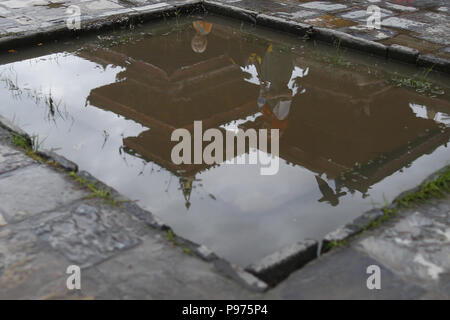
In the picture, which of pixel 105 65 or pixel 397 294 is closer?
pixel 397 294

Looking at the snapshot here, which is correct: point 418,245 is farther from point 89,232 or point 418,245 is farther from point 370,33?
point 370,33

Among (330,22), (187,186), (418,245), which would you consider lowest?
(187,186)

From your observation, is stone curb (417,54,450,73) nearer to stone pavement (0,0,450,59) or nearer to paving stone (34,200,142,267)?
stone pavement (0,0,450,59)

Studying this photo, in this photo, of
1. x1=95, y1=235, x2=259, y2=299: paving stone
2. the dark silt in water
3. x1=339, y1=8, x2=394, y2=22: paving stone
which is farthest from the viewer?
x1=339, y1=8, x2=394, y2=22: paving stone

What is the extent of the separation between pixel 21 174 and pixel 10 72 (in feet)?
8.68

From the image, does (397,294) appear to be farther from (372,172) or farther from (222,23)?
(222,23)

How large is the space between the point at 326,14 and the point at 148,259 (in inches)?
217

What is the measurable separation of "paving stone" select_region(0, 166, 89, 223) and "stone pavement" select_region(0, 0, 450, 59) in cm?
346

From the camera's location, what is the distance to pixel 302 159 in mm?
4406

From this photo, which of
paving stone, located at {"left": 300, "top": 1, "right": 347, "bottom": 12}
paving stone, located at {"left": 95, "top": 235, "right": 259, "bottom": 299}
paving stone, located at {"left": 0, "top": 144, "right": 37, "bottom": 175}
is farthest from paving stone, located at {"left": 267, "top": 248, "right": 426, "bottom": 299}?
paving stone, located at {"left": 300, "top": 1, "right": 347, "bottom": 12}

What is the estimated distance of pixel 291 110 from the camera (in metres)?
5.21

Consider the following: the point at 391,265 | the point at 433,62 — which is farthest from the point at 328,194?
the point at 433,62

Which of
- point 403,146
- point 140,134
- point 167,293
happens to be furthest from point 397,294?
point 140,134

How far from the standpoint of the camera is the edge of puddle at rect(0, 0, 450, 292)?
3.02m
